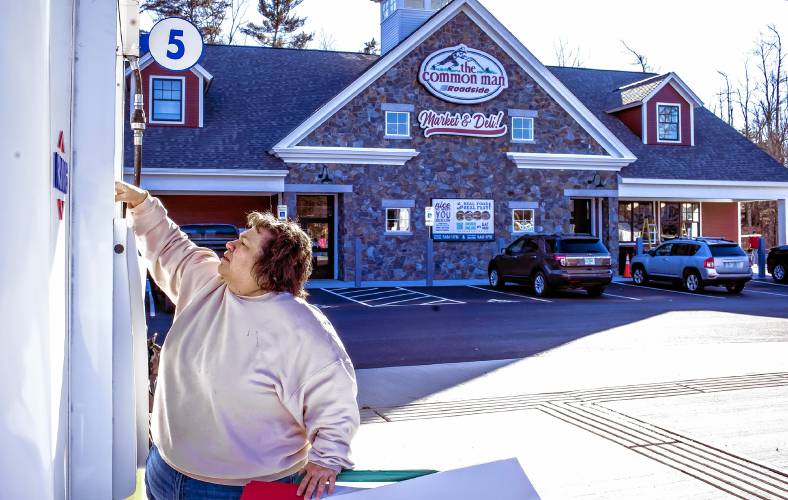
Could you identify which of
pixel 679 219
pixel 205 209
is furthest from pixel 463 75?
pixel 679 219

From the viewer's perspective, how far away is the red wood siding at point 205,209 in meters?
23.8

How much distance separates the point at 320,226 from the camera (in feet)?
82.0

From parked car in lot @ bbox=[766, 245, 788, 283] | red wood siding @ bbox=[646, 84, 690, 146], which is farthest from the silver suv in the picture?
red wood siding @ bbox=[646, 84, 690, 146]

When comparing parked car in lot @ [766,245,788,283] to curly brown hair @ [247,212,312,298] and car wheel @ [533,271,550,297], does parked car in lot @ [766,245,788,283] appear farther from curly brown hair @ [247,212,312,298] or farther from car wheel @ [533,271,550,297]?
curly brown hair @ [247,212,312,298]

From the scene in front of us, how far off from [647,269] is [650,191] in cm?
426

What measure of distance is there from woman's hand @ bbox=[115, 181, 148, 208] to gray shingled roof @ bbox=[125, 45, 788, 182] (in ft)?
63.5

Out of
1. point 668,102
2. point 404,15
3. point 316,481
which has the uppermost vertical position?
point 404,15

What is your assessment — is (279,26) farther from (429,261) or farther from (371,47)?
(429,261)

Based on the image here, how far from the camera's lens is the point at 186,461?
2754 mm

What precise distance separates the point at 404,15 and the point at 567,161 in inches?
311

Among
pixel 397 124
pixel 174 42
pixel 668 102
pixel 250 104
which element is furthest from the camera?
pixel 668 102

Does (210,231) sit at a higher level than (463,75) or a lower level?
lower

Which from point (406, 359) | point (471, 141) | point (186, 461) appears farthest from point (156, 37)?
point (471, 141)

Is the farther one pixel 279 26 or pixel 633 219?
pixel 279 26
